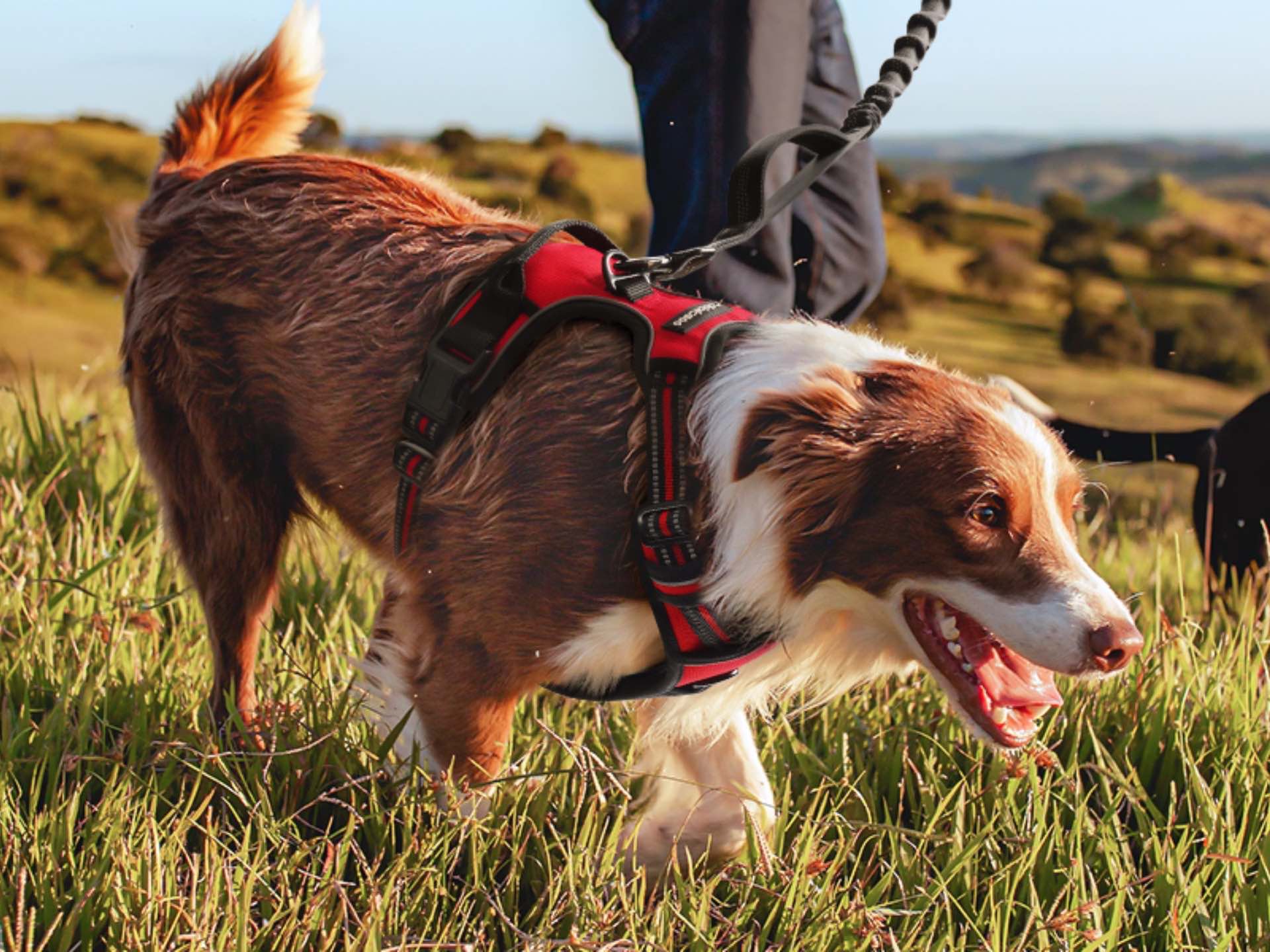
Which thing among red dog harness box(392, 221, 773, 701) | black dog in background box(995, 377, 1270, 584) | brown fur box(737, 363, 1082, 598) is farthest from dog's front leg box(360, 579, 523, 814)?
black dog in background box(995, 377, 1270, 584)

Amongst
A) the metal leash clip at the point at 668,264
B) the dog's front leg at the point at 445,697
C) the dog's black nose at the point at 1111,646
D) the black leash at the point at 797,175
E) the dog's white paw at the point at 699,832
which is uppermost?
the black leash at the point at 797,175

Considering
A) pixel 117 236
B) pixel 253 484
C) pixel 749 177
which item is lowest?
pixel 253 484

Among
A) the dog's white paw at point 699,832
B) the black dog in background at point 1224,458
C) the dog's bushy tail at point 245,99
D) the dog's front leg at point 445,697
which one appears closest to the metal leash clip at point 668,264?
the dog's front leg at point 445,697

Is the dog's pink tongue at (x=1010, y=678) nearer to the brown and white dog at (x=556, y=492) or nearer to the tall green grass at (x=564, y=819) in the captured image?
the brown and white dog at (x=556, y=492)

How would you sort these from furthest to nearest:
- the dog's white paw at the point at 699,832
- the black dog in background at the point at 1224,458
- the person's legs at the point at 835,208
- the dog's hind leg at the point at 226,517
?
the black dog in background at the point at 1224,458, the person's legs at the point at 835,208, the dog's hind leg at the point at 226,517, the dog's white paw at the point at 699,832

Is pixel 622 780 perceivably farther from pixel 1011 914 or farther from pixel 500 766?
pixel 1011 914

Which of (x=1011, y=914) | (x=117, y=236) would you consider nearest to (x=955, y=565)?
(x=1011, y=914)

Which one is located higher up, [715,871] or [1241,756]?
[1241,756]

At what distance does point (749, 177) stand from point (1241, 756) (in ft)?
5.01

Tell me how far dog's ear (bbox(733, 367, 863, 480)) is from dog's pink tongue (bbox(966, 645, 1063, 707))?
41 centimetres

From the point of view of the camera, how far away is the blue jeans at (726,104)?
109 inches

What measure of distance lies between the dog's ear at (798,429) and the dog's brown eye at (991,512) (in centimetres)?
23

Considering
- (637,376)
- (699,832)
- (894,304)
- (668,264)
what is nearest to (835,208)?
(668,264)

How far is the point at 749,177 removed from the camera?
2.34 meters
